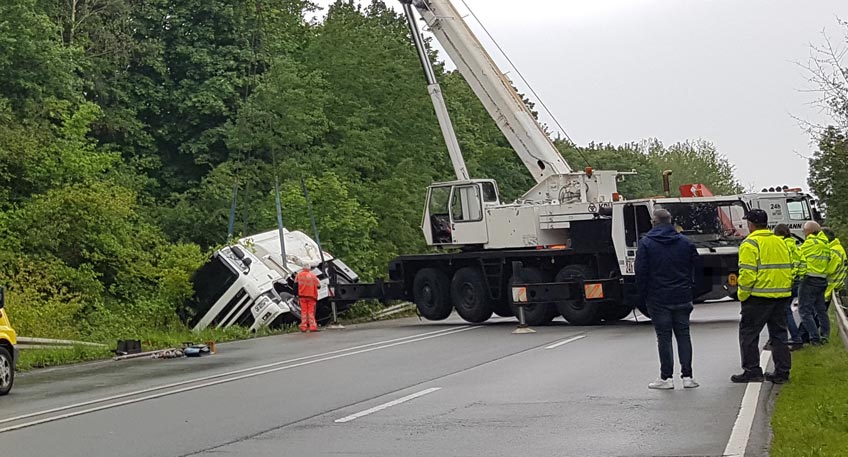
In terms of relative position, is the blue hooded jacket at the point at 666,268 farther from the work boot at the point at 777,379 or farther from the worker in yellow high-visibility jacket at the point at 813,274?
the worker in yellow high-visibility jacket at the point at 813,274

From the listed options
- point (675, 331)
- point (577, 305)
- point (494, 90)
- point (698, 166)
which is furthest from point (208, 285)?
point (698, 166)

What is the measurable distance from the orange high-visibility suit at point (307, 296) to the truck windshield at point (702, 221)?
817 cm

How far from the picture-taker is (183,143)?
43875 millimetres

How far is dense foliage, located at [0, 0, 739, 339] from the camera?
3200 cm

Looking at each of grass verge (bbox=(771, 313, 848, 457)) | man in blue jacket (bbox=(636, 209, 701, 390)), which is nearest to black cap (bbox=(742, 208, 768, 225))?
man in blue jacket (bbox=(636, 209, 701, 390))

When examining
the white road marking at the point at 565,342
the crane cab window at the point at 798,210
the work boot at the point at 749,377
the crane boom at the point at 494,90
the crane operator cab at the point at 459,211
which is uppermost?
the crane boom at the point at 494,90

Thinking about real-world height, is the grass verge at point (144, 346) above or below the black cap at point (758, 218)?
below

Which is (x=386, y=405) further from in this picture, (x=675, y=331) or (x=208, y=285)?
(x=208, y=285)

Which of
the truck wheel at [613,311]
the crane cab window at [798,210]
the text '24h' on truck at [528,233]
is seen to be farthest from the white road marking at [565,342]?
the crane cab window at [798,210]

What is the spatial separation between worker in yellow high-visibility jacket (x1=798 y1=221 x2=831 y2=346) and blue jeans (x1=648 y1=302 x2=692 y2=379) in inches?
175

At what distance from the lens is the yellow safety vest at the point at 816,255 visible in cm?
1612

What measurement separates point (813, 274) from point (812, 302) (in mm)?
381

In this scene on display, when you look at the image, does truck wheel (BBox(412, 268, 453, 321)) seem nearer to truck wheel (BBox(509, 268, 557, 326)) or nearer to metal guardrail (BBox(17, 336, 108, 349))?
truck wheel (BBox(509, 268, 557, 326))

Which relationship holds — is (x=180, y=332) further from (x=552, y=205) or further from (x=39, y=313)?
(x=552, y=205)
